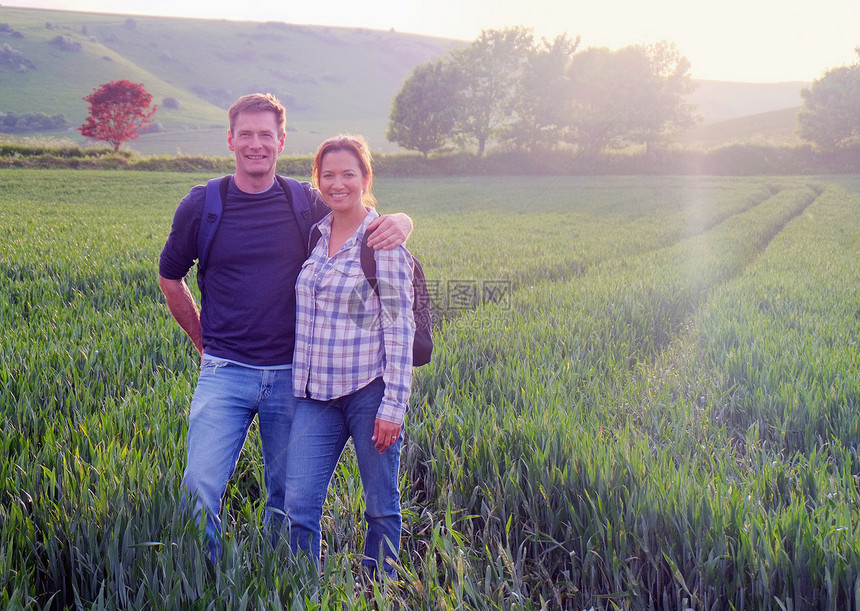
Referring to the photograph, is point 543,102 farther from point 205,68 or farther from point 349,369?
point 205,68

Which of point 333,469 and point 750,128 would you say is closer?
point 333,469

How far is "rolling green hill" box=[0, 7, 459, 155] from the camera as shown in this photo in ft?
250

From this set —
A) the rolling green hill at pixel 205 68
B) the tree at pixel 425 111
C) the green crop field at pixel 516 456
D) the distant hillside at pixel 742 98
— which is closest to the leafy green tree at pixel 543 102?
the tree at pixel 425 111

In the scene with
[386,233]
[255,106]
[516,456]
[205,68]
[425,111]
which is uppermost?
[205,68]

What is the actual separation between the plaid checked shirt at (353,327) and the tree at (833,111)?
56.4 m

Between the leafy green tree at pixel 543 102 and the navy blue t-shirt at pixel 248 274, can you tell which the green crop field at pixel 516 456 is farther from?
the leafy green tree at pixel 543 102

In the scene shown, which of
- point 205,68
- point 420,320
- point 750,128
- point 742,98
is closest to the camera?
point 420,320

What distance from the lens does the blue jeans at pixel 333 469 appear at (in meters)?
2.28

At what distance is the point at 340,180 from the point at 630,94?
172 ft

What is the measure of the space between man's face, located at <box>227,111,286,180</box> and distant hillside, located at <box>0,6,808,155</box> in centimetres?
6305

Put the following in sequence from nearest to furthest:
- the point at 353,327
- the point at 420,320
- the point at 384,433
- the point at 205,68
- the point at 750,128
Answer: the point at 384,433 < the point at 353,327 < the point at 420,320 < the point at 750,128 < the point at 205,68

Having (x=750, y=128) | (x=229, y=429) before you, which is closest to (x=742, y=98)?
(x=750, y=128)

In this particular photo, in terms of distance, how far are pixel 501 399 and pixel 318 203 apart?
1705mm

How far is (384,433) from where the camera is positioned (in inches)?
87.7
